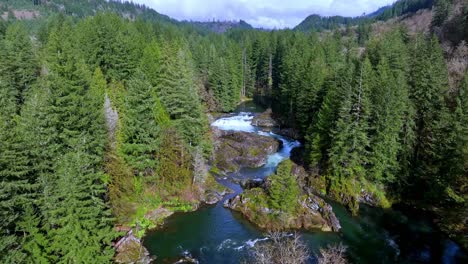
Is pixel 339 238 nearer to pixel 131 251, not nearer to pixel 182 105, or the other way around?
pixel 131 251

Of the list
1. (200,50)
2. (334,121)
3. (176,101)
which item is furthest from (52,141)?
(200,50)

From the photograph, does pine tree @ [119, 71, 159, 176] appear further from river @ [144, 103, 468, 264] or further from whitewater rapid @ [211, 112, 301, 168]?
whitewater rapid @ [211, 112, 301, 168]

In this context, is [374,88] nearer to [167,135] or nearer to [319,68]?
[319,68]

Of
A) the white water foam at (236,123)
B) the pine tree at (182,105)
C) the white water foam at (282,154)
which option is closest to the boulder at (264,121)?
A: the white water foam at (236,123)

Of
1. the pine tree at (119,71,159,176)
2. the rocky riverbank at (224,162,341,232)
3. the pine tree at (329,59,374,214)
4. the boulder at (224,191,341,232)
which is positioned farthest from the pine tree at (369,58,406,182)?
the pine tree at (119,71,159,176)

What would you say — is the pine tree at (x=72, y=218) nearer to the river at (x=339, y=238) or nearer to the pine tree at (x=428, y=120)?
the river at (x=339, y=238)
